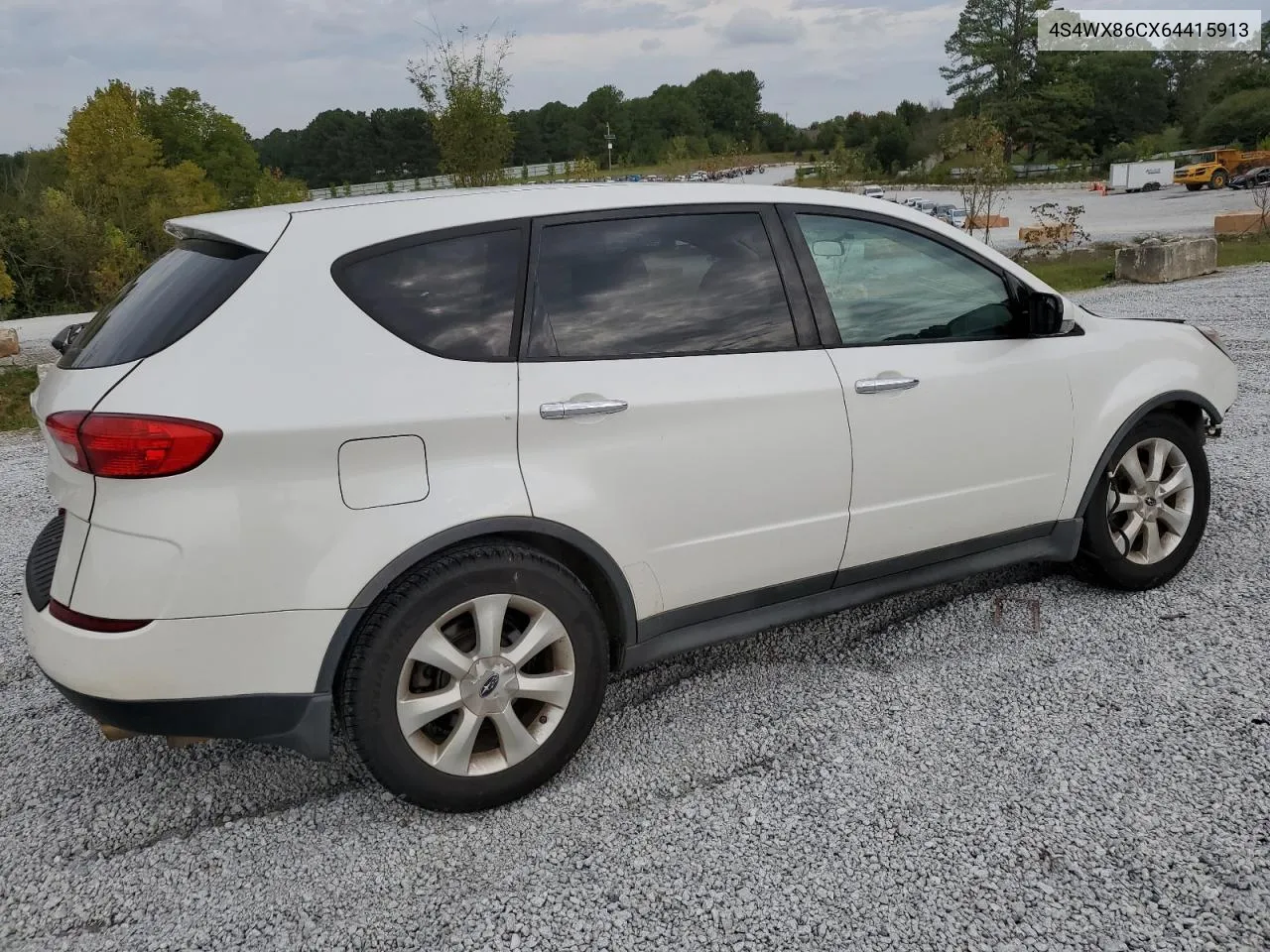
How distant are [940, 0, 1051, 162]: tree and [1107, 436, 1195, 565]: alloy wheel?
84741 mm

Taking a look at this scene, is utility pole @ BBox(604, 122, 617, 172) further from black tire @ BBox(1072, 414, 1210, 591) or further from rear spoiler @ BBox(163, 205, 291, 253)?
rear spoiler @ BBox(163, 205, 291, 253)

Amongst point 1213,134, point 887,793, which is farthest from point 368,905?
point 1213,134

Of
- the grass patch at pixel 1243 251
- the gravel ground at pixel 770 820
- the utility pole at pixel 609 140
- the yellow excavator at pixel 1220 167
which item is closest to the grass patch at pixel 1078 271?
the grass patch at pixel 1243 251

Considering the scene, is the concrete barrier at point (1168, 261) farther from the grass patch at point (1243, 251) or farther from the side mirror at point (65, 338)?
the side mirror at point (65, 338)

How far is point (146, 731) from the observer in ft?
7.87

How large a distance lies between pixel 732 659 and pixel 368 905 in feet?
5.40

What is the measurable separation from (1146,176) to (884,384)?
54.5 metres

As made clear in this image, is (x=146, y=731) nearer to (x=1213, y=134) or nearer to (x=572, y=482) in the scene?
(x=572, y=482)

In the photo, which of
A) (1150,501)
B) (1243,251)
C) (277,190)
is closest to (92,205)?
(277,190)

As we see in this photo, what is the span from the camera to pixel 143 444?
7.31ft

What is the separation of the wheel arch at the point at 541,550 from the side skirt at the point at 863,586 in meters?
0.10

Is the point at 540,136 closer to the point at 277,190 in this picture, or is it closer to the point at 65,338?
the point at 277,190

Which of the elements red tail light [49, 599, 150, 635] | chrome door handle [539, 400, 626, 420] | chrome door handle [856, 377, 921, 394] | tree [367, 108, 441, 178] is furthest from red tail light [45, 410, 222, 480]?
tree [367, 108, 441, 178]

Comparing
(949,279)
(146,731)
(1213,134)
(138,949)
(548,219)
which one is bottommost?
(138,949)
